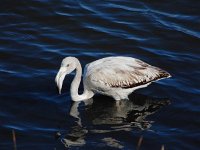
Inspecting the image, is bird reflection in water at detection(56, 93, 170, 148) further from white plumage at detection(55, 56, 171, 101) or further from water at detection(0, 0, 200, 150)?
white plumage at detection(55, 56, 171, 101)

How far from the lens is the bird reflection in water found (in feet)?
39.9

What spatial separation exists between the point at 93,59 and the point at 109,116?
7.57ft

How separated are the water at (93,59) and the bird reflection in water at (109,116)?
2cm

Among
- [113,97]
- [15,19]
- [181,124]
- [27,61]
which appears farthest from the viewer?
[15,19]

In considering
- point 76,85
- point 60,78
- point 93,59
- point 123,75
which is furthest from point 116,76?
point 93,59

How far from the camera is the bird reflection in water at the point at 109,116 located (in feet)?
39.9

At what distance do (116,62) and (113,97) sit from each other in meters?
0.76

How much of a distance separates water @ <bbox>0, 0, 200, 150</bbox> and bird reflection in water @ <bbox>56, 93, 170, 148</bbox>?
0.7 inches

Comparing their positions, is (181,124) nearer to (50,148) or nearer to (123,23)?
(50,148)

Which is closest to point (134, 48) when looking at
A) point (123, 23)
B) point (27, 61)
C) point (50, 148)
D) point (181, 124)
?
point (123, 23)

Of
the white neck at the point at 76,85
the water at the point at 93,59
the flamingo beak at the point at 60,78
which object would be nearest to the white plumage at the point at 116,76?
the white neck at the point at 76,85

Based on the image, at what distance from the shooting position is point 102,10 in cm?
1770

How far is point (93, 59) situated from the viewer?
49.4ft

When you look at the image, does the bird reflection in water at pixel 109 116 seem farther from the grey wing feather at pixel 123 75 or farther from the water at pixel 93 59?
A: the grey wing feather at pixel 123 75
